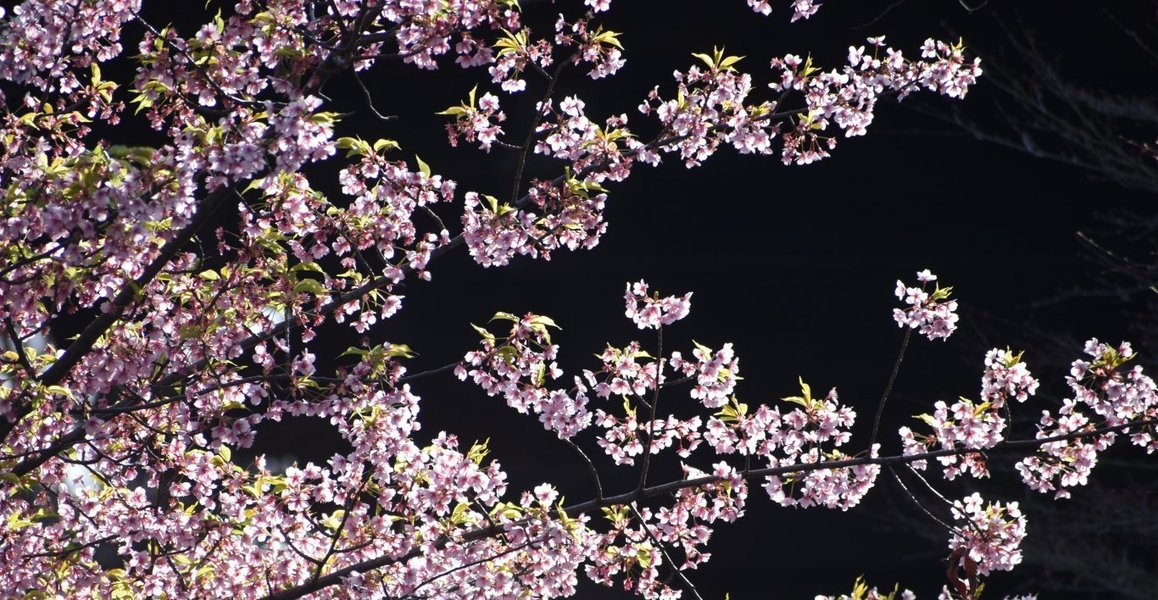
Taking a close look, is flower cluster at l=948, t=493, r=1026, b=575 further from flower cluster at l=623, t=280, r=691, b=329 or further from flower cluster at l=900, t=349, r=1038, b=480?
flower cluster at l=623, t=280, r=691, b=329

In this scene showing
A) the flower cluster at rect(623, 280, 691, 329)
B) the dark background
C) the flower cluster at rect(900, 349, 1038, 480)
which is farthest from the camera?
the dark background

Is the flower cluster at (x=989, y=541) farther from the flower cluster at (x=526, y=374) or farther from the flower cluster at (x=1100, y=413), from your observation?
the flower cluster at (x=526, y=374)

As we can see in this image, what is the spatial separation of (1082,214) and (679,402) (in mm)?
2158

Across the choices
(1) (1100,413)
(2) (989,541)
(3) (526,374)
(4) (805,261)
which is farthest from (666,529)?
(4) (805,261)

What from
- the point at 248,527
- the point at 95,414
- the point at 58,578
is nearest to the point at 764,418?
the point at 248,527

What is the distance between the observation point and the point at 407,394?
208cm

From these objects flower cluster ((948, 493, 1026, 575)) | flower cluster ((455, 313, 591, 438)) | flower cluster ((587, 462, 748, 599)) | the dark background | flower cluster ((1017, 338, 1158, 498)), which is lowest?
flower cluster ((948, 493, 1026, 575))

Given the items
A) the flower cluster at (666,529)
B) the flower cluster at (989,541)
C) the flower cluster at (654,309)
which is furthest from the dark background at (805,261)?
the flower cluster at (989,541)

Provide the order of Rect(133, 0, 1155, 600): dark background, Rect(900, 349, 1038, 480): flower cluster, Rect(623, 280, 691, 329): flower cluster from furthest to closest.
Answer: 1. Rect(133, 0, 1155, 600): dark background
2. Rect(623, 280, 691, 329): flower cluster
3. Rect(900, 349, 1038, 480): flower cluster

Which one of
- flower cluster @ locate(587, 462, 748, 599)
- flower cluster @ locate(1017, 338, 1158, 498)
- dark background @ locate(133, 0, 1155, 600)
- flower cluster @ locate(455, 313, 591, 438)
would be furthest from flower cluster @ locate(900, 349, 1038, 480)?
dark background @ locate(133, 0, 1155, 600)

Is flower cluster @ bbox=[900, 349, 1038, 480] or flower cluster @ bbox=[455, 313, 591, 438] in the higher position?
flower cluster @ bbox=[455, 313, 591, 438]

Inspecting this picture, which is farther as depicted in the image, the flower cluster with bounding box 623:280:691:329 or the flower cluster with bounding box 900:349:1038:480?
the flower cluster with bounding box 623:280:691:329

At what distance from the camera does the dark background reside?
484 cm

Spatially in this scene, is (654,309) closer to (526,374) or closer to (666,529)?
(526,374)
